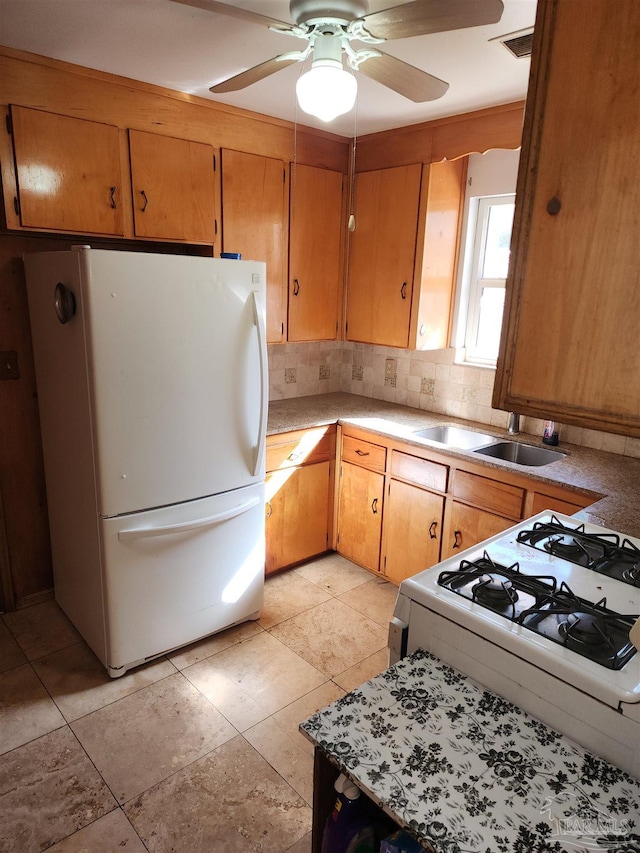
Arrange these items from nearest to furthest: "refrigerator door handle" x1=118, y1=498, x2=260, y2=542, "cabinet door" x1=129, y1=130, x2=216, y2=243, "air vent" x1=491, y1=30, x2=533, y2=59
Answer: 1. "air vent" x1=491, y1=30, x2=533, y2=59
2. "refrigerator door handle" x1=118, y1=498, x2=260, y2=542
3. "cabinet door" x1=129, y1=130, x2=216, y2=243

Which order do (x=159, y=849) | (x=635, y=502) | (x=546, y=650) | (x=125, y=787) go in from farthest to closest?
(x=635, y=502), (x=125, y=787), (x=159, y=849), (x=546, y=650)

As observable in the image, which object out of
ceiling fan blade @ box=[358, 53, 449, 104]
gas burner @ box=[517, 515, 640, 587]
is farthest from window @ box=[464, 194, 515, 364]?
gas burner @ box=[517, 515, 640, 587]

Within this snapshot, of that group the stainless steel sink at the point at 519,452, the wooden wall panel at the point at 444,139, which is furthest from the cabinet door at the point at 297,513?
the wooden wall panel at the point at 444,139

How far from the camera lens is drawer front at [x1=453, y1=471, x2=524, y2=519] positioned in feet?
7.55

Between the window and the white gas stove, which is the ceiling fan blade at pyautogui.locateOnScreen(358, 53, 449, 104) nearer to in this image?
the window

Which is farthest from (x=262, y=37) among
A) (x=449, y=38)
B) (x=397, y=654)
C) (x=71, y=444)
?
(x=397, y=654)

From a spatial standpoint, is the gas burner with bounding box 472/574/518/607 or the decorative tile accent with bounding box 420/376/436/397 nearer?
the gas burner with bounding box 472/574/518/607

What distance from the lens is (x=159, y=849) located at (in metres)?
1.58

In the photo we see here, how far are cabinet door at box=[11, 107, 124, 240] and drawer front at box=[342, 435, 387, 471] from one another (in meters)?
1.55

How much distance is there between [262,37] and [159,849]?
100 inches

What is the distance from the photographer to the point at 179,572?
7.52 feet

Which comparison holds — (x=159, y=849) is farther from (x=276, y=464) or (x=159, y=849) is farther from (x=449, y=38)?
(x=449, y=38)

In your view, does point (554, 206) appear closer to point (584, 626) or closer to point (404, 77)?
point (584, 626)

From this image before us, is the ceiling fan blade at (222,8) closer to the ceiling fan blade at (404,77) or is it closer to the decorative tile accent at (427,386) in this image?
the ceiling fan blade at (404,77)
